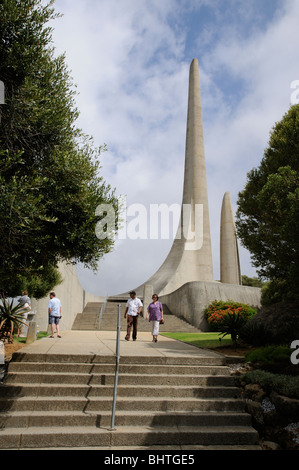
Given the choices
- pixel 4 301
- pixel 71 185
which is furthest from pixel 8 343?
pixel 71 185

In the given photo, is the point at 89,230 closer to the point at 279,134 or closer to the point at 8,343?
the point at 8,343

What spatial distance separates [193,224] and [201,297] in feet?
40.6

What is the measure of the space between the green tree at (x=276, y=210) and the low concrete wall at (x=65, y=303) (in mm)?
8345

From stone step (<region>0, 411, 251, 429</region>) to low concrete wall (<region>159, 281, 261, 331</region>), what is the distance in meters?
13.2

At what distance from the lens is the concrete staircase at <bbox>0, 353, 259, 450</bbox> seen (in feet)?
16.2

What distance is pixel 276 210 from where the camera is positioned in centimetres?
967

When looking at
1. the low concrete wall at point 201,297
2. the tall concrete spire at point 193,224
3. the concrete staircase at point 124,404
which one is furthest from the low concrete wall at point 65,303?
the tall concrete spire at point 193,224

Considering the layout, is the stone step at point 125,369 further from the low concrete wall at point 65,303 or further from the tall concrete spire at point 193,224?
the tall concrete spire at point 193,224

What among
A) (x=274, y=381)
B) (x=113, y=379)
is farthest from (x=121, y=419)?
(x=274, y=381)

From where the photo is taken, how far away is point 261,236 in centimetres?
1240

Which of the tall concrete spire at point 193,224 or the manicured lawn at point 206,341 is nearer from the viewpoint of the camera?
the manicured lawn at point 206,341

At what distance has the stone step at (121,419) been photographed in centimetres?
518

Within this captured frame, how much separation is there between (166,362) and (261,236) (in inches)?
279

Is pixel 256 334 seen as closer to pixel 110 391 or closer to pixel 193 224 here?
pixel 110 391
